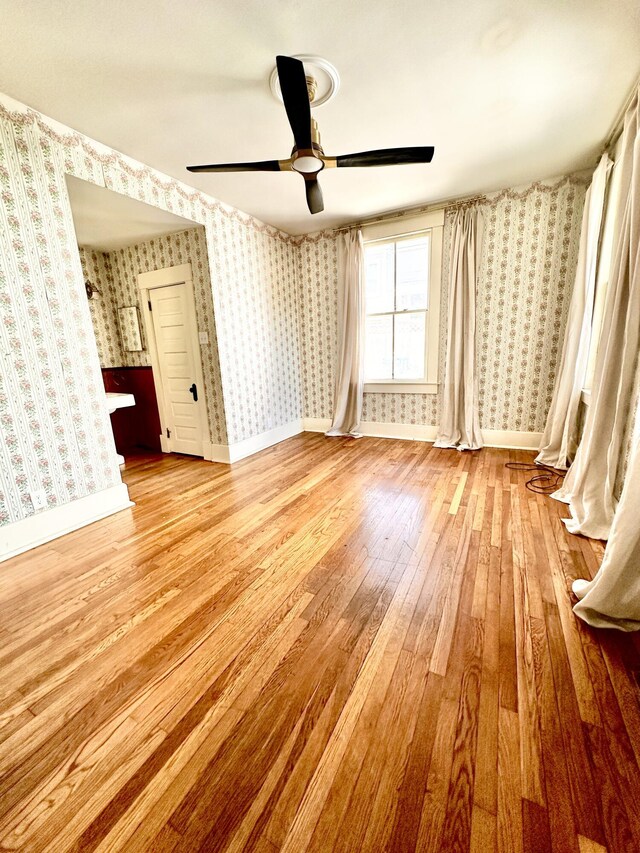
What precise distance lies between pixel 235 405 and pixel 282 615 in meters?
2.61

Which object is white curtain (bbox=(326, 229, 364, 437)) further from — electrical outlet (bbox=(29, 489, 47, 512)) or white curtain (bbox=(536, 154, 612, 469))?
electrical outlet (bbox=(29, 489, 47, 512))

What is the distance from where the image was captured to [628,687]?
45.1 inches

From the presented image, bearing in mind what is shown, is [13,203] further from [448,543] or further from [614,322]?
[614,322]

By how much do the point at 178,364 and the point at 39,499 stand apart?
205 centimetres

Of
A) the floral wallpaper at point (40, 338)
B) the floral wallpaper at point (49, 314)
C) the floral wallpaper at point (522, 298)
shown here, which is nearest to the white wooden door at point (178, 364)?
the floral wallpaper at point (49, 314)

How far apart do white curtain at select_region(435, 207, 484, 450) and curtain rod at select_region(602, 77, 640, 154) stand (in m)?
1.05

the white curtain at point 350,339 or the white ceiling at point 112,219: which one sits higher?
the white ceiling at point 112,219

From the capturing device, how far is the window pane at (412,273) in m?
3.90

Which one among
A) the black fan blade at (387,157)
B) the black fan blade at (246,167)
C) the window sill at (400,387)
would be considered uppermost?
the black fan blade at (246,167)

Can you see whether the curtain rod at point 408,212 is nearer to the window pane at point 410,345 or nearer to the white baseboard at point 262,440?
the window pane at point 410,345

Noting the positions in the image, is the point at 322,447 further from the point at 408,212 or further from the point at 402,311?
the point at 408,212

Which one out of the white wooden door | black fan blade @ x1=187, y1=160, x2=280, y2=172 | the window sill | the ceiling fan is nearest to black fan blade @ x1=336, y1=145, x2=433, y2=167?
the ceiling fan

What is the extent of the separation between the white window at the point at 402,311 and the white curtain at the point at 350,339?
0.15 meters

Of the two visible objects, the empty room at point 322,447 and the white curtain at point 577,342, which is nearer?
the empty room at point 322,447
